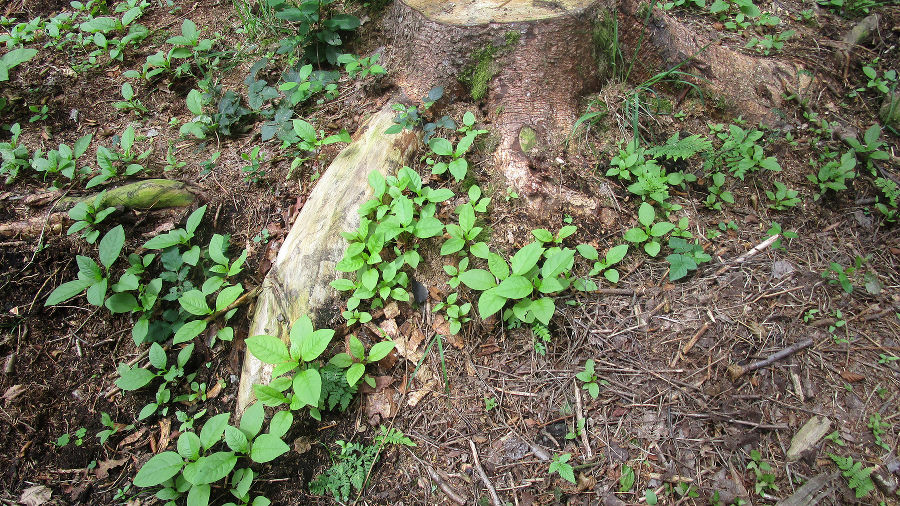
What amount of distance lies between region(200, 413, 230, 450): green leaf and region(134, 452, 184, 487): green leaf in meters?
0.13

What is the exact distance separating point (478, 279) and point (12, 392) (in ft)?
9.06

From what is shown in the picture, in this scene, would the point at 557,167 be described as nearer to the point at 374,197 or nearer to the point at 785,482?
the point at 374,197

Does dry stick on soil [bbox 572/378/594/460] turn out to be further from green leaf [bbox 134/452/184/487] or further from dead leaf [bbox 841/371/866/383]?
green leaf [bbox 134/452/184/487]

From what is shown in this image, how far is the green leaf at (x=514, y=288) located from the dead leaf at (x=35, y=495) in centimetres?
259

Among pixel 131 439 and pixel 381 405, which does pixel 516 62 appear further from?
pixel 131 439

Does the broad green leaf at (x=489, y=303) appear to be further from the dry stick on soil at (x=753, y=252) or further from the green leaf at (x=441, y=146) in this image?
the dry stick on soil at (x=753, y=252)

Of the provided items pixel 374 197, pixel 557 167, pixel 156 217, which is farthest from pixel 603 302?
pixel 156 217

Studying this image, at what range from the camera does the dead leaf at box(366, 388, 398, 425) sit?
8.04ft

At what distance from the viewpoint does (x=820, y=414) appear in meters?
2.11

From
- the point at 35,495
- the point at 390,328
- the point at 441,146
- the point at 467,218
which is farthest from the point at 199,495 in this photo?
the point at 441,146

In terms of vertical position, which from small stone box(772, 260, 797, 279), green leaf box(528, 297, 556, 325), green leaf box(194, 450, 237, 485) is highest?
green leaf box(528, 297, 556, 325)

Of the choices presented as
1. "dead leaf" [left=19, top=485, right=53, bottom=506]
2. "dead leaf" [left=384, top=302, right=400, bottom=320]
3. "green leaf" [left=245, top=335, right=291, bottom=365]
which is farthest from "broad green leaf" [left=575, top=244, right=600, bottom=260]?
"dead leaf" [left=19, top=485, right=53, bottom=506]

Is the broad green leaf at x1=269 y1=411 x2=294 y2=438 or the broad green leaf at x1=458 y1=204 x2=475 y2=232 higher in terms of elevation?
the broad green leaf at x1=458 y1=204 x2=475 y2=232

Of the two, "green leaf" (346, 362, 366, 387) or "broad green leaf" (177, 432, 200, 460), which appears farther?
"green leaf" (346, 362, 366, 387)
